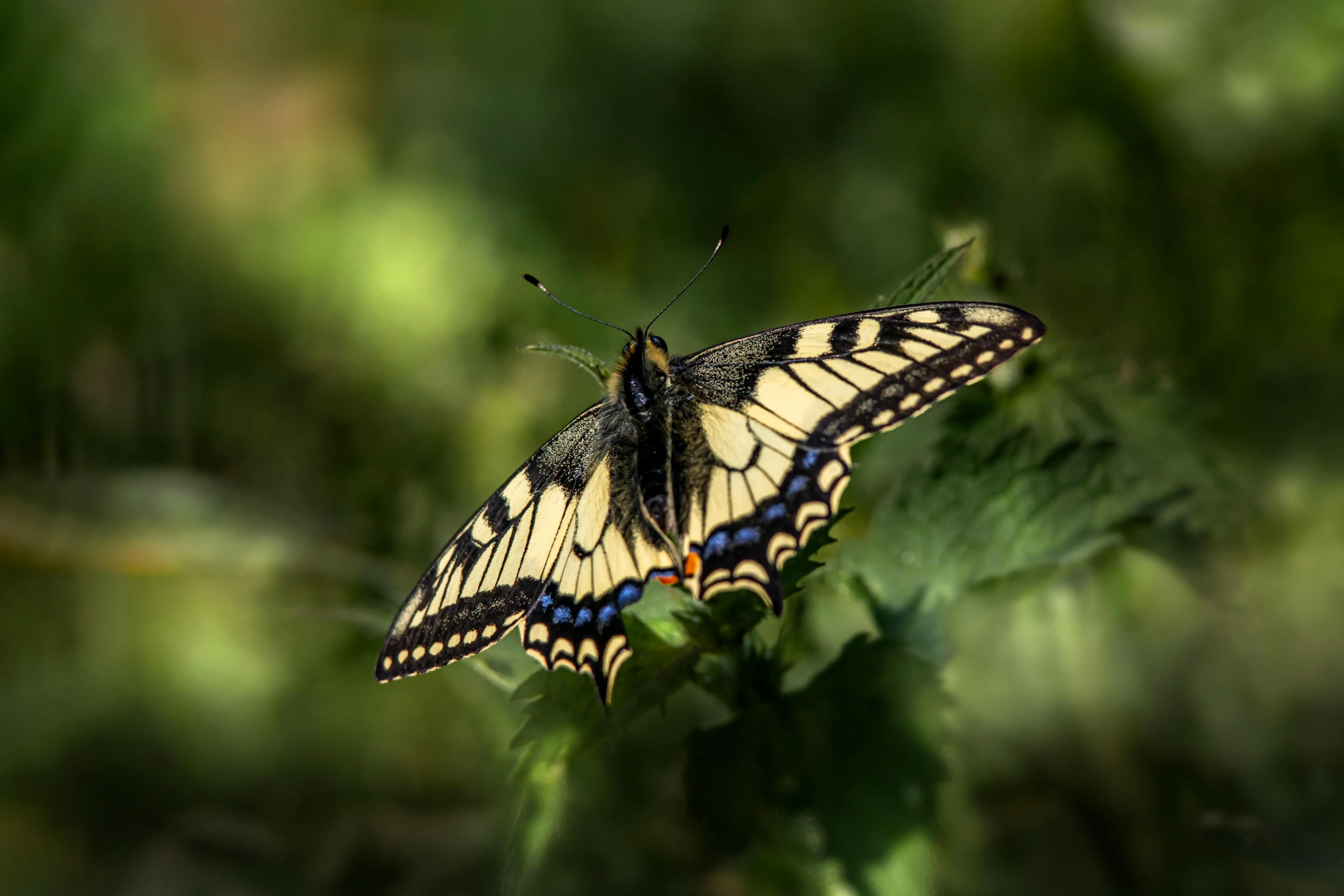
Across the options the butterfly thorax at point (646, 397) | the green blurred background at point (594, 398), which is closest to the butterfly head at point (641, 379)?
the butterfly thorax at point (646, 397)

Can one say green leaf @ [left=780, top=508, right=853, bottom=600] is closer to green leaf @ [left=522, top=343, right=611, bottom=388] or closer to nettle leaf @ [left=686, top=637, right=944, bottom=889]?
nettle leaf @ [left=686, top=637, right=944, bottom=889]

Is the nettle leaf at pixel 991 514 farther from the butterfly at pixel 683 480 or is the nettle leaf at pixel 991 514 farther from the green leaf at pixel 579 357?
the green leaf at pixel 579 357

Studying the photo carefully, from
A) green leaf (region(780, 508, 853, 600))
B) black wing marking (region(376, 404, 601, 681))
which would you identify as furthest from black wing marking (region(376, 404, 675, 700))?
green leaf (region(780, 508, 853, 600))

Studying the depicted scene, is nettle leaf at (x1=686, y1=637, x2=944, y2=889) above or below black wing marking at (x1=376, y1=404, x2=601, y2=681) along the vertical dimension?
below

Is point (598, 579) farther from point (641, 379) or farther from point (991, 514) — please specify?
point (991, 514)

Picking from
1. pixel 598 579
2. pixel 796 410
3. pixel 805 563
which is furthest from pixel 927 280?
pixel 598 579

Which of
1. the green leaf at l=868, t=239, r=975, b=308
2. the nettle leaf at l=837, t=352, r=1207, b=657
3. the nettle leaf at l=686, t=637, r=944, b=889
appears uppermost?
the green leaf at l=868, t=239, r=975, b=308
